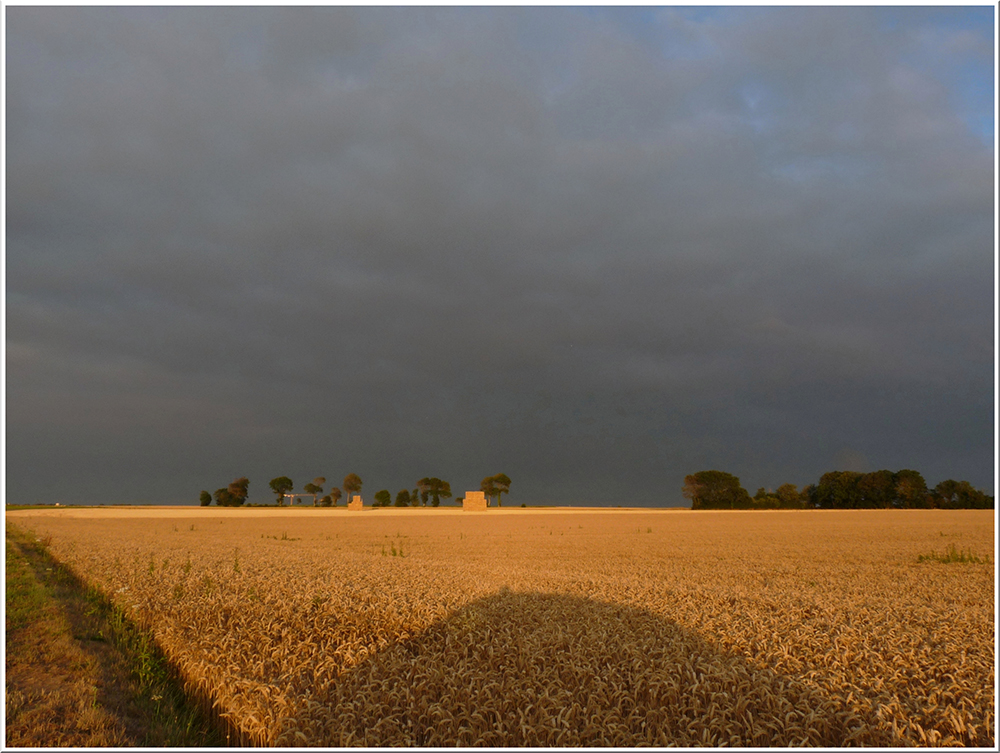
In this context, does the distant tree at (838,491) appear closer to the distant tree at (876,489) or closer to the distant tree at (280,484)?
the distant tree at (876,489)

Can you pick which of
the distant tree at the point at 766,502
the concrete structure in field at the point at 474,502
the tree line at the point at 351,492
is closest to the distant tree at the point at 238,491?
the tree line at the point at 351,492

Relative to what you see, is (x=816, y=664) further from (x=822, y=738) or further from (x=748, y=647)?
(x=822, y=738)

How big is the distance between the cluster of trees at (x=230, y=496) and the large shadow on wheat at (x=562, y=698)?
172 metres

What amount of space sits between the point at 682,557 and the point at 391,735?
21.0 metres

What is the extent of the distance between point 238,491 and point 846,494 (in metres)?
160

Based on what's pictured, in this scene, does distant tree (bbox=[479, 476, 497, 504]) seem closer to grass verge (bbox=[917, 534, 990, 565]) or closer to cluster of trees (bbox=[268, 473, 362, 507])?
cluster of trees (bbox=[268, 473, 362, 507])

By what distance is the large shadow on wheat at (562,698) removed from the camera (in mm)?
6004

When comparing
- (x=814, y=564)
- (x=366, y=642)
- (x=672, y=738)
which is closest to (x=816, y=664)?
(x=672, y=738)

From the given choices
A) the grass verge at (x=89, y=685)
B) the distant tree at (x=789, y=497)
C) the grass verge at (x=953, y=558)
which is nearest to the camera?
the grass verge at (x=89, y=685)

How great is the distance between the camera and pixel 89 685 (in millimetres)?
8664

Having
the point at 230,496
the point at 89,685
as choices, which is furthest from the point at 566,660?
the point at 230,496

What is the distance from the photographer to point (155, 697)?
8.05 metres

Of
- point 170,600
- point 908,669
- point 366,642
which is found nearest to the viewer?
point 908,669

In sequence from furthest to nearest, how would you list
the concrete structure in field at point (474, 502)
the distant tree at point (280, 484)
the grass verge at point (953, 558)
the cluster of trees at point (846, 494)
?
the distant tree at point (280, 484) < the cluster of trees at point (846, 494) < the concrete structure in field at point (474, 502) < the grass verge at point (953, 558)
